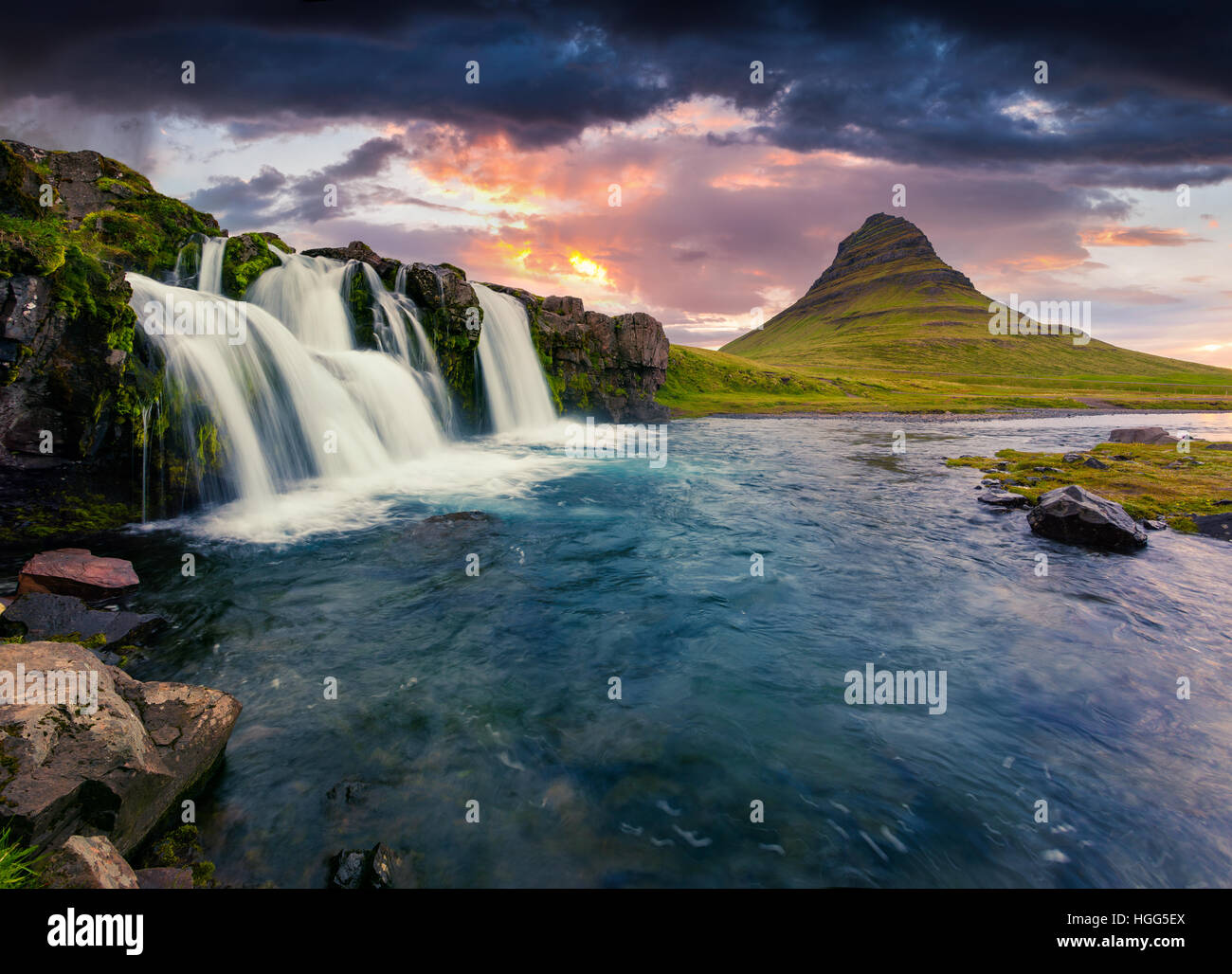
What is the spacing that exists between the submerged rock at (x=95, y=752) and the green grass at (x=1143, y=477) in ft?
87.6

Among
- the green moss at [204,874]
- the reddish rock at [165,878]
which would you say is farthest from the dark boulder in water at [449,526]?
the reddish rock at [165,878]

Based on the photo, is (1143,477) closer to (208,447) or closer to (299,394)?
(299,394)

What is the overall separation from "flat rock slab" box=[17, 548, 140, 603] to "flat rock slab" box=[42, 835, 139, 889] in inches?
375

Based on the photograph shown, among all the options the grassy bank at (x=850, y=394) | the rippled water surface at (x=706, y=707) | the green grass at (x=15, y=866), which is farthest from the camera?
the grassy bank at (x=850, y=394)

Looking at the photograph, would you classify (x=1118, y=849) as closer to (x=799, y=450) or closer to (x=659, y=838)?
(x=659, y=838)

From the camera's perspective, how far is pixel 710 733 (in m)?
8.32

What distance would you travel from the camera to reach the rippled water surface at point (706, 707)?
6.20m

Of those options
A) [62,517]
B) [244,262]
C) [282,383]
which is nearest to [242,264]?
[244,262]

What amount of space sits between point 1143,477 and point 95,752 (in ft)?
121

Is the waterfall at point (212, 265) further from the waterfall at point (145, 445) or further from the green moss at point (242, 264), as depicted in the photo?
the waterfall at point (145, 445)

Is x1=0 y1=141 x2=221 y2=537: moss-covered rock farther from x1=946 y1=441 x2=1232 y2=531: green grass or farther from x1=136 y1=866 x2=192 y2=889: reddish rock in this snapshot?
x1=946 y1=441 x2=1232 y2=531: green grass

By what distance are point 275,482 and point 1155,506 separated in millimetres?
33948
